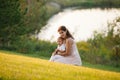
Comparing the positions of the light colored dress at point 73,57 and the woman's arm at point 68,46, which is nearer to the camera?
the woman's arm at point 68,46

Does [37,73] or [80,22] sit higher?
[80,22]

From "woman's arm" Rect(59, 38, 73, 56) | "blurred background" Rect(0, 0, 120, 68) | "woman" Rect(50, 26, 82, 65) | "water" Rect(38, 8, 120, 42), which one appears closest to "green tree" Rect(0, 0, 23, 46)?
"blurred background" Rect(0, 0, 120, 68)

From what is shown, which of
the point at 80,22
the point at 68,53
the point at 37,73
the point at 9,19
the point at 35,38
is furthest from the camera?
the point at 80,22

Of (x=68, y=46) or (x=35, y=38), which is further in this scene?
(x=35, y=38)

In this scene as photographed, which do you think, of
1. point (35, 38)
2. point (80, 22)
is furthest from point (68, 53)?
point (80, 22)

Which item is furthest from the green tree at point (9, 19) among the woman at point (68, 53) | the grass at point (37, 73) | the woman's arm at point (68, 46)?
the grass at point (37, 73)

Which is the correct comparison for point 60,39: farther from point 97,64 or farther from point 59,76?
point 97,64

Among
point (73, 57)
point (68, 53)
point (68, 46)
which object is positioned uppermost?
point (68, 46)

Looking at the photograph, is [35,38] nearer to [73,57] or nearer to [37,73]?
[73,57]

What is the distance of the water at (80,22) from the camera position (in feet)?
130

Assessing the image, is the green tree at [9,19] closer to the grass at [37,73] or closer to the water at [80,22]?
the water at [80,22]

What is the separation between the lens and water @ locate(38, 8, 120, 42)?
39.6 m

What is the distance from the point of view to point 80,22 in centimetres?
4762

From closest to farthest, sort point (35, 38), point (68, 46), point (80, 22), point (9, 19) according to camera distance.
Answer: point (68, 46) → point (9, 19) → point (35, 38) → point (80, 22)
